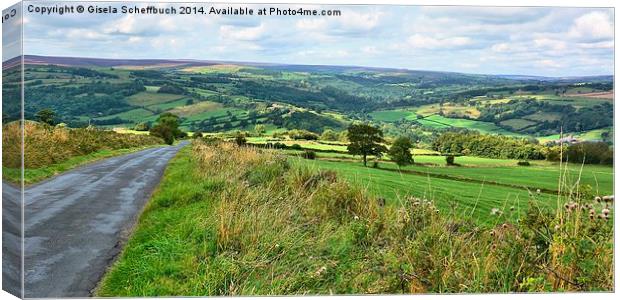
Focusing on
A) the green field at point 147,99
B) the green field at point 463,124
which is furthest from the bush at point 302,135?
the green field at point 147,99

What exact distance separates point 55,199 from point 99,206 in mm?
755

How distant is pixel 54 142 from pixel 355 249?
483 cm

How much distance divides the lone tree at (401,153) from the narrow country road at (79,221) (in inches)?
140

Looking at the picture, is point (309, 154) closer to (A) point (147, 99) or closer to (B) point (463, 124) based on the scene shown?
(B) point (463, 124)

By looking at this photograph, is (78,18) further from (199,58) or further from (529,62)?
(529,62)

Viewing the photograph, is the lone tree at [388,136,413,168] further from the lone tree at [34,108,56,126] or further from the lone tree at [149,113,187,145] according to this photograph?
the lone tree at [34,108,56,126]

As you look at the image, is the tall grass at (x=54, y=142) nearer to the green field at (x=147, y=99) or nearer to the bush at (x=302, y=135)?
the green field at (x=147, y=99)

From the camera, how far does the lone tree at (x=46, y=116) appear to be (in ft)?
37.7

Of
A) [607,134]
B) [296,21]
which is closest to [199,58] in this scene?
[296,21]

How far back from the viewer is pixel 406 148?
12.9 m

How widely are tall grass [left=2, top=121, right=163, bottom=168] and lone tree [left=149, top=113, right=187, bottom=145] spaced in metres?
0.13

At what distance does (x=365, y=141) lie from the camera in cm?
1277

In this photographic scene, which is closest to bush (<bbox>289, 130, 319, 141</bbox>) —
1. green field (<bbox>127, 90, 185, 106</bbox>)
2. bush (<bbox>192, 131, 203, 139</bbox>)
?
bush (<bbox>192, 131, 203, 139</bbox>)

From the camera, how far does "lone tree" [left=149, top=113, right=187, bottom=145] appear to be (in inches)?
Answer: 492
